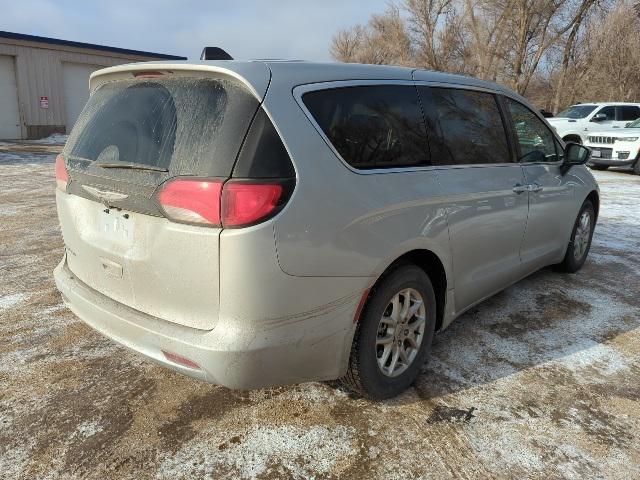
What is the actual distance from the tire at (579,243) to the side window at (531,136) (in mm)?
863

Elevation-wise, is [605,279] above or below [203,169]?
below

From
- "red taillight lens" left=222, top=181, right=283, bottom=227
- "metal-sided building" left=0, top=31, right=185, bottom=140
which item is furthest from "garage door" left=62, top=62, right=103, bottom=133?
"red taillight lens" left=222, top=181, right=283, bottom=227

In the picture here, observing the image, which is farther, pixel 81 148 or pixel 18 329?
pixel 18 329

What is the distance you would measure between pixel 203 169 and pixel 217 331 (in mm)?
671

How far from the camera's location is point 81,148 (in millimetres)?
2707

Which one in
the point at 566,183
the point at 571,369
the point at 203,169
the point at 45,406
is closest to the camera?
the point at 203,169

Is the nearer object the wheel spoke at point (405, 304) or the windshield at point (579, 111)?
the wheel spoke at point (405, 304)

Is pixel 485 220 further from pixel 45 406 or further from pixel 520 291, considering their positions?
pixel 45 406

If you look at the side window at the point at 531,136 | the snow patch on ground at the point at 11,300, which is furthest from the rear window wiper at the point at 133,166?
the side window at the point at 531,136

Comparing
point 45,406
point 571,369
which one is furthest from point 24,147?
point 571,369

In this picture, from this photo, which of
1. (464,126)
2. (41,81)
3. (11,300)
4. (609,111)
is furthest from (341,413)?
(41,81)

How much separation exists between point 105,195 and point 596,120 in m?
16.6

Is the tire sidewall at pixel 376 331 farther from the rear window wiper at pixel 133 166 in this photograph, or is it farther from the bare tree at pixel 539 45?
the bare tree at pixel 539 45

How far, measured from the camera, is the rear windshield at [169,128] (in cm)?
209
